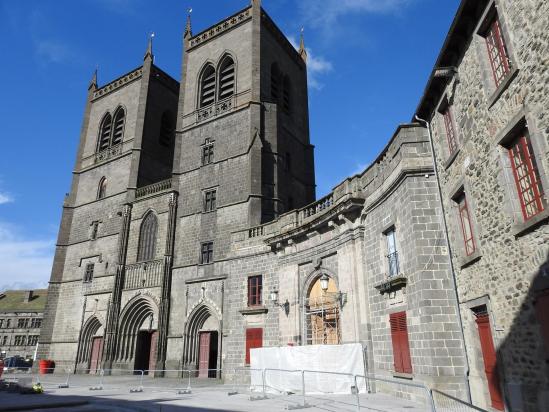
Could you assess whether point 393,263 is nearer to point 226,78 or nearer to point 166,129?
point 226,78

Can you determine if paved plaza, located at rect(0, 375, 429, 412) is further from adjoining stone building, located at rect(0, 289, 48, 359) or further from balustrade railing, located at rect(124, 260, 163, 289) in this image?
adjoining stone building, located at rect(0, 289, 48, 359)

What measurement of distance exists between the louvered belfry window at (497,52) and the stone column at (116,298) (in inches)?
998

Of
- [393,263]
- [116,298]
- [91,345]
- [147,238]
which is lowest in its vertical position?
[91,345]

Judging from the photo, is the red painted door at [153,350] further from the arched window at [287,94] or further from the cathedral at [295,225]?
the arched window at [287,94]

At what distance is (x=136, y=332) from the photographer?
88.6 feet

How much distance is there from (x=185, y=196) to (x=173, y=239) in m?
2.90

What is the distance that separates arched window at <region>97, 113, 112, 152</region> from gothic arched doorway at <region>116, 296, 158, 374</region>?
15.1m

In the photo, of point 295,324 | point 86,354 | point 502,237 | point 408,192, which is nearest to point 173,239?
point 86,354

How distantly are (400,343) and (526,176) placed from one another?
227 inches

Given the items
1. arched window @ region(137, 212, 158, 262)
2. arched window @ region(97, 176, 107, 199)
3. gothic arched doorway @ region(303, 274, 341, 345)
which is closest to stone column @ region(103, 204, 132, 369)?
arched window @ region(137, 212, 158, 262)

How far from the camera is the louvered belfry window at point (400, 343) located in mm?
11164

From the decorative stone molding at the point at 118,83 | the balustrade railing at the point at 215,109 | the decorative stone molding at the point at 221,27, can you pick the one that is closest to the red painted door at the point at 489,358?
the balustrade railing at the point at 215,109

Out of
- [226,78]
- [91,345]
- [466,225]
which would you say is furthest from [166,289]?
[466,225]

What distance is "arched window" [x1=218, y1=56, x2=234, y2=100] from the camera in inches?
1152
